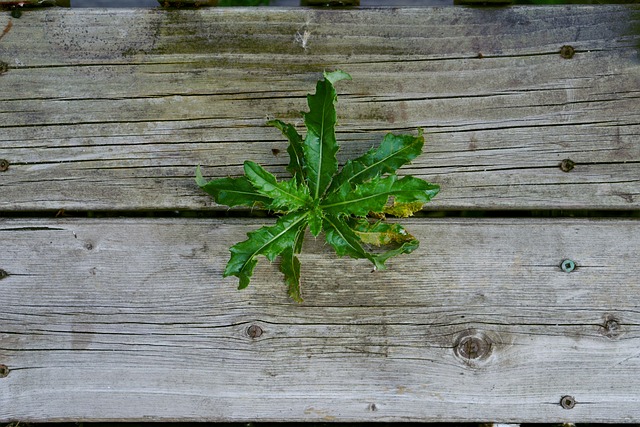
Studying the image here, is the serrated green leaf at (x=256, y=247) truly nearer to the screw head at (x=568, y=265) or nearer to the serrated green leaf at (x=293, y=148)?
the serrated green leaf at (x=293, y=148)

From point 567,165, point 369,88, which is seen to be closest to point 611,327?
point 567,165

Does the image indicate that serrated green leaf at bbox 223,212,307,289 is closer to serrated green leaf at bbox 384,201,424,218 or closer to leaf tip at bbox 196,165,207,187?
leaf tip at bbox 196,165,207,187

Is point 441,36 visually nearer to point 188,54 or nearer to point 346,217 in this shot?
point 346,217

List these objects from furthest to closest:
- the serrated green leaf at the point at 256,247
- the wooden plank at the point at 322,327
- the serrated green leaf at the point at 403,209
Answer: the wooden plank at the point at 322,327
the serrated green leaf at the point at 403,209
the serrated green leaf at the point at 256,247

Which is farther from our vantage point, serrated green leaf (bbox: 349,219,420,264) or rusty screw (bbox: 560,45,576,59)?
rusty screw (bbox: 560,45,576,59)

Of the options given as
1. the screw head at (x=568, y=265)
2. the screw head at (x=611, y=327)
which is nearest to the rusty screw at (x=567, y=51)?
the screw head at (x=568, y=265)

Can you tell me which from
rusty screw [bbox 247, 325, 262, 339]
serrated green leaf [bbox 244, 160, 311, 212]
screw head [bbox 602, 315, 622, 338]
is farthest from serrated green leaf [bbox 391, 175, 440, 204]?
screw head [bbox 602, 315, 622, 338]
